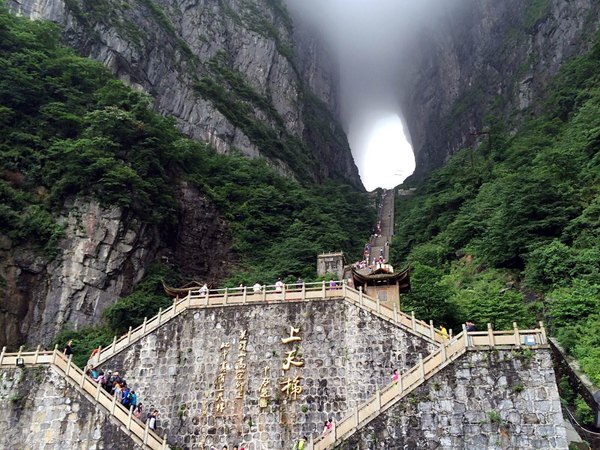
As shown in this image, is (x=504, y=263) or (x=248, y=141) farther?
(x=248, y=141)

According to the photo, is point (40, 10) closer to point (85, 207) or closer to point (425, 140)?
point (85, 207)

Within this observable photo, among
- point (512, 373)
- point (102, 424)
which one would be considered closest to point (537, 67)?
point (512, 373)

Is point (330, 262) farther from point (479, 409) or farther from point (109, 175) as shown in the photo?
point (479, 409)

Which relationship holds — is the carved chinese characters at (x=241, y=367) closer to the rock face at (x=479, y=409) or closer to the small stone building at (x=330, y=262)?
the rock face at (x=479, y=409)

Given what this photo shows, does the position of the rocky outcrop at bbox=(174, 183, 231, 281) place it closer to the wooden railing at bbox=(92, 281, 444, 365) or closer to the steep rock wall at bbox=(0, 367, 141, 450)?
the wooden railing at bbox=(92, 281, 444, 365)

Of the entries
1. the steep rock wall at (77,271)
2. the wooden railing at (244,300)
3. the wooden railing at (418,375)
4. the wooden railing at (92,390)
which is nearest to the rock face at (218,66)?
the steep rock wall at (77,271)

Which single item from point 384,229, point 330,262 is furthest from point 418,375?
point 384,229
